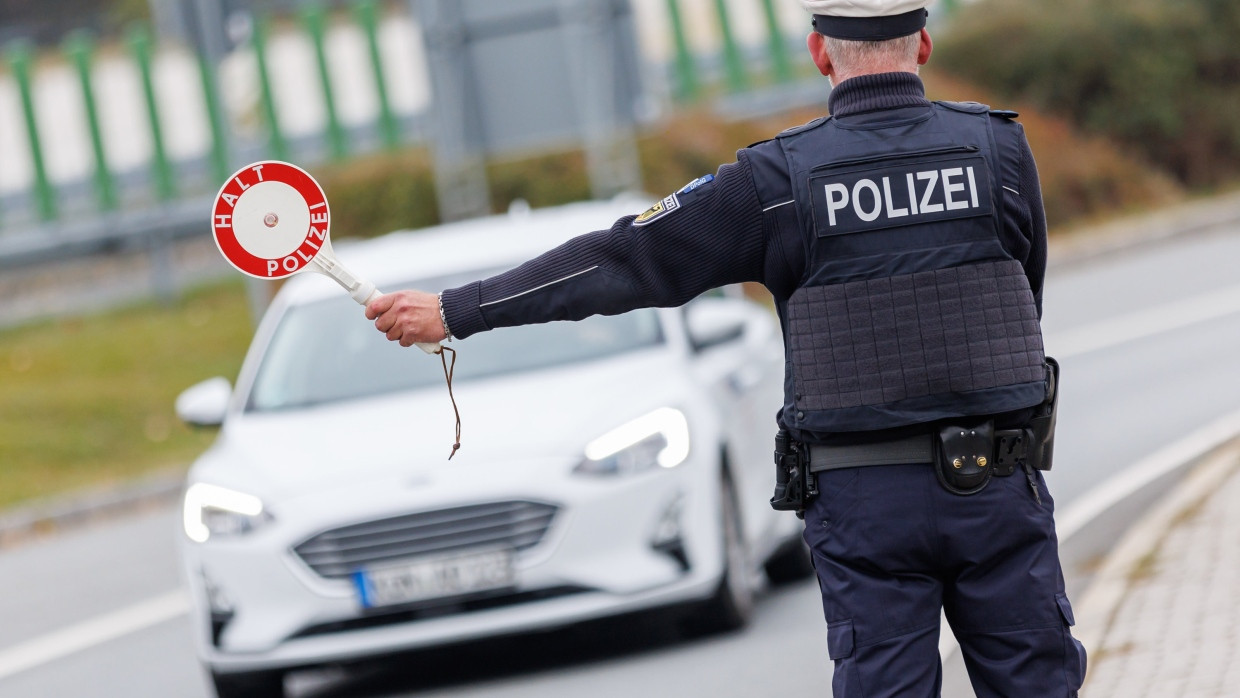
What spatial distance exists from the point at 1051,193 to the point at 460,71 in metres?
14.5

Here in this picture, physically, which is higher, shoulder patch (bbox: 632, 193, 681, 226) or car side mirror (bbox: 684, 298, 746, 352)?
shoulder patch (bbox: 632, 193, 681, 226)

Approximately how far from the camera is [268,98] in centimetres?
2586

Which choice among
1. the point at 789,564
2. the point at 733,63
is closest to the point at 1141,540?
the point at 789,564

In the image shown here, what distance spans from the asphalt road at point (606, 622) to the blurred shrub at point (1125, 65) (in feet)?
38.2

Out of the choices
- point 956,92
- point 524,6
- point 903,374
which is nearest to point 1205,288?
point 524,6

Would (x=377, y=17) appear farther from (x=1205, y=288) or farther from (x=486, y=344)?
(x=486, y=344)

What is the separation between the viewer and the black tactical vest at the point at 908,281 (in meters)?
3.88

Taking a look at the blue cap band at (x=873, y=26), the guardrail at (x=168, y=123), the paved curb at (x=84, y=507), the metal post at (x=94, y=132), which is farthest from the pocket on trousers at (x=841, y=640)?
the metal post at (x=94, y=132)

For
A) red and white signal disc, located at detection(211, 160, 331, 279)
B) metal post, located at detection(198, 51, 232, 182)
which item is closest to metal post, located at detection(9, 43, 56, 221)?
metal post, located at detection(198, 51, 232, 182)

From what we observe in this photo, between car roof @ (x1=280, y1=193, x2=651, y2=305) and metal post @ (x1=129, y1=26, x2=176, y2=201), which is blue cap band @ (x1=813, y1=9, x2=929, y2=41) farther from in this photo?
metal post @ (x1=129, y1=26, x2=176, y2=201)

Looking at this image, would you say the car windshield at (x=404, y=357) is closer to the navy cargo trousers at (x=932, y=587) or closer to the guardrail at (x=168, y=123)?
the navy cargo trousers at (x=932, y=587)

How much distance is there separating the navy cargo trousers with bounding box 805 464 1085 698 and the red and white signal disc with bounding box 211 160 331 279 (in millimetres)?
1186

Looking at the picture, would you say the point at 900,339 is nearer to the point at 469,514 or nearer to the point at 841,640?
the point at 841,640

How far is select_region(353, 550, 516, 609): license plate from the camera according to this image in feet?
23.5
